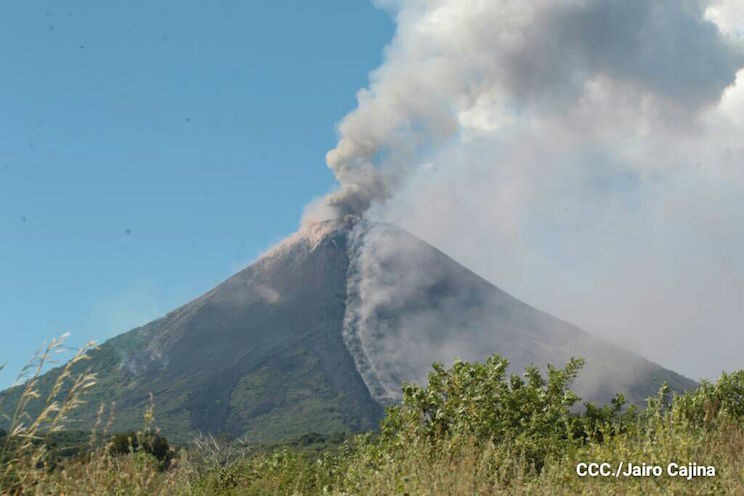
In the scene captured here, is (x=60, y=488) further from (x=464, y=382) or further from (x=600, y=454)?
(x=464, y=382)

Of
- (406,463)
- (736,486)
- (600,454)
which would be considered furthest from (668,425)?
(406,463)

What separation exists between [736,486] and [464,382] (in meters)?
5.64

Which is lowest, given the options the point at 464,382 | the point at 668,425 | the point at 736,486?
the point at 736,486

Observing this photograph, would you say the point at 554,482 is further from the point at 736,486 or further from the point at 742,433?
the point at 742,433

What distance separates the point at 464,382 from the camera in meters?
13.1

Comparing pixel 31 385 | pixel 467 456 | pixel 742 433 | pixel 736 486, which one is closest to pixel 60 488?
pixel 31 385

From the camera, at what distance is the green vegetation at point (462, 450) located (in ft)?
23.6

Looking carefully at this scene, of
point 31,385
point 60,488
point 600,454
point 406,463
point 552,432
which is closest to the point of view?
point 31,385

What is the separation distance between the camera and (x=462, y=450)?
9516mm

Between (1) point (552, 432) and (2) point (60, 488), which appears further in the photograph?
(1) point (552, 432)

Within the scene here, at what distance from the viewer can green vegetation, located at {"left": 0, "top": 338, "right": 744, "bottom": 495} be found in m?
7.20

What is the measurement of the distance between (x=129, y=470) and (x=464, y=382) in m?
6.16

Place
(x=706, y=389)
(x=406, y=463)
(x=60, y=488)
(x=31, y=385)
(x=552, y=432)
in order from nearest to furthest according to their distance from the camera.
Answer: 1. (x=31, y=385)
2. (x=60, y=488)
3. (x=406, y=463)
4. (x=552, y=432)
5. (x=706, y=389)

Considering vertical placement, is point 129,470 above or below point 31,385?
below
